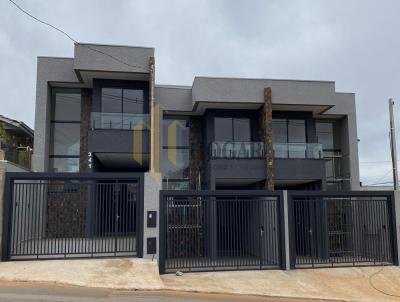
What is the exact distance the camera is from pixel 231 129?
67.0ft

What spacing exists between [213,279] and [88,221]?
174 inches

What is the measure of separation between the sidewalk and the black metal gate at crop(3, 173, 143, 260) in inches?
26.6

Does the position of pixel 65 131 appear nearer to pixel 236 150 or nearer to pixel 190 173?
pixel 190 173

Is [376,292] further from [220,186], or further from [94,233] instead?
[220,186]

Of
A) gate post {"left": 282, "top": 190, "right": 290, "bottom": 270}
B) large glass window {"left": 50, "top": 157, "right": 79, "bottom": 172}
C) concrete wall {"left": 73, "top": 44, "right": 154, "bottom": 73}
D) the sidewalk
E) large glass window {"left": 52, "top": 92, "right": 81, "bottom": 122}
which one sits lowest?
the sidewalk

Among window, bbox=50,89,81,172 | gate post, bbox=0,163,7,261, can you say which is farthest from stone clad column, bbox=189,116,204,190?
gate post, bbox=0,163,7,261

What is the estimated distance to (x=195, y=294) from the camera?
9766mm

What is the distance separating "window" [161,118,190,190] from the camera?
67.2 ft

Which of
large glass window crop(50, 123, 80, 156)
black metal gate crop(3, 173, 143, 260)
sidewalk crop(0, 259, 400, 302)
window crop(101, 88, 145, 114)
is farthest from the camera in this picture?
large glass window crop(50, 123, 80, 156)

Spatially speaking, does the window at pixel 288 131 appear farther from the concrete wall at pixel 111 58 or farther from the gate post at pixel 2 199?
the gate post at pixel 2 199

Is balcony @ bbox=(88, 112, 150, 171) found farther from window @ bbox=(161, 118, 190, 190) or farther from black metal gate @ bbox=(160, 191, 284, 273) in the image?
black metal gate @ bbox=(160, 191, 284, 273)

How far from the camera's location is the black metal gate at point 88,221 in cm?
1143

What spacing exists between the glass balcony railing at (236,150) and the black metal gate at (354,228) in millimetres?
4127

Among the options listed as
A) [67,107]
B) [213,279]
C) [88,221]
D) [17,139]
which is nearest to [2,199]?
[88,221]
